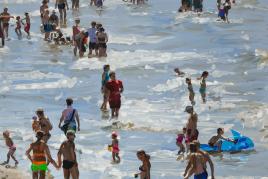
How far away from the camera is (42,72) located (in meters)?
27.6

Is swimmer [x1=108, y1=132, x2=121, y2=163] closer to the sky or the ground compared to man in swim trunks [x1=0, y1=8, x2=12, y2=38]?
closer to the ground

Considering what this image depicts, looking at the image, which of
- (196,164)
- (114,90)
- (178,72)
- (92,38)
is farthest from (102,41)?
(196,164)

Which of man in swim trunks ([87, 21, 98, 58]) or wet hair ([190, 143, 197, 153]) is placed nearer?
wet hair ([190, 143, 197, 153])

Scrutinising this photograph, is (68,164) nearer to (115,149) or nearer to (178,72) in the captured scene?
(115,149)

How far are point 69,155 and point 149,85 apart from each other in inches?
538

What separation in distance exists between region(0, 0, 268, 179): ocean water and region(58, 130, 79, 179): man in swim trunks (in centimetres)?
242

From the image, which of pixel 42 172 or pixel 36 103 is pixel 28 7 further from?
pixel 42 172

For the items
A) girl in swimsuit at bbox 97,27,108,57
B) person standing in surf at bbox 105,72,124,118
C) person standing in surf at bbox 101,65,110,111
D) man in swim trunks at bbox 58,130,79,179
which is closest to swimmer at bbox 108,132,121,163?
person standing in surf at bbox 105,72,124,118

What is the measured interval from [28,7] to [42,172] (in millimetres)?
33131

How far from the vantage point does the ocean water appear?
57.9 ft

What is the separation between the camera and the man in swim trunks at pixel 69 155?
1277 cm

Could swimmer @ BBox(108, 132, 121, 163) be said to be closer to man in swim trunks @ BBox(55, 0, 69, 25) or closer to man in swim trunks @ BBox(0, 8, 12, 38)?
man in swim trunks @ BBox(0, 8, 12, 38)

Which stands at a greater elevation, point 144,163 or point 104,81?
point 104,81

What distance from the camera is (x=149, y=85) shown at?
2634cm
